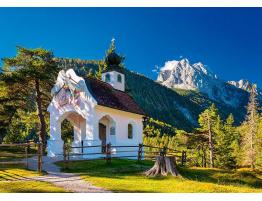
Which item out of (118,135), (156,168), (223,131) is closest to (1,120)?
(118,135)

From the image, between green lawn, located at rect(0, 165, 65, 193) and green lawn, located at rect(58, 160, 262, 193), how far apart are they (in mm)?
2268

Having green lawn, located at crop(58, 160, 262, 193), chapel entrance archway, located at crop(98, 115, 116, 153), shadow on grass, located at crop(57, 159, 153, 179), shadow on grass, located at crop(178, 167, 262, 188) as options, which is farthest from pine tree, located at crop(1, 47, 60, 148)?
shadow on grass, located at crop(178, 167, 262, 188)

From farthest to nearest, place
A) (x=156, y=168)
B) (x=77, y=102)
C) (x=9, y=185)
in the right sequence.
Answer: (x=77, y=102) → (x=156, y=168) → (x=9, y=185)

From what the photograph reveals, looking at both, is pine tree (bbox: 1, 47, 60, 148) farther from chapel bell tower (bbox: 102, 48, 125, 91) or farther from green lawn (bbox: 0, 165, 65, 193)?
green lawn (bbox: 0, 165, 65, 193)

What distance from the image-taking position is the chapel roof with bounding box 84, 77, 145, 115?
32.5 meters

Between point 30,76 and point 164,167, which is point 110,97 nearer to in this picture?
point 30,76

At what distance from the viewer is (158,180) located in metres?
20.2

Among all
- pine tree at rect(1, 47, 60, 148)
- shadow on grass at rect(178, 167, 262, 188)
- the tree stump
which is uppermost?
pine tree at rect(1, 47, 60, 148)

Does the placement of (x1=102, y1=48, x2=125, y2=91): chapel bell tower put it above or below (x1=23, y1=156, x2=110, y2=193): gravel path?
above

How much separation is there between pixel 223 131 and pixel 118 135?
33.2m

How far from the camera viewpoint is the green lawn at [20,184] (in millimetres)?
16516

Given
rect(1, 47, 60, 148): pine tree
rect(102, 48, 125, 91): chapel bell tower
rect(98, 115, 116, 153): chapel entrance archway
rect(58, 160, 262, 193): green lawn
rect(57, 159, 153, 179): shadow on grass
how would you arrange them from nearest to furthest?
rect(58, 160, 262, 193): green lawn < rect(57, 159, 153, 179): shadow on grass < rect(98, 115, 116, 153): chapel entrance archway < rect(1, 47, 60, 148): pine tree < rect(102, 48, 125, 91): chapel bell tower
